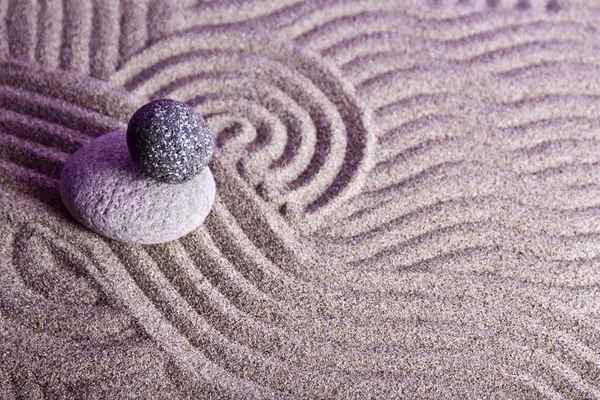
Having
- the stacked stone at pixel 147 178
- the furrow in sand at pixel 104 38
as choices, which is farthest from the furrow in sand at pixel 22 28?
the stacked stone at pixel 147 178

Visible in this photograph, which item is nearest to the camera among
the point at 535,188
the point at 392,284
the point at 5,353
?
the point at 5,353

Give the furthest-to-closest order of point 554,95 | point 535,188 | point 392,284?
point 554,95
point 535,188
point 392,284

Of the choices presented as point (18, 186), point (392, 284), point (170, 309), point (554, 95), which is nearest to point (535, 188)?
point (554, 95)

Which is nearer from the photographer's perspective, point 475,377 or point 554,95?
point 475,377

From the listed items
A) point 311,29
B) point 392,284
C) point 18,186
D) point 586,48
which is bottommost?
point 18,186

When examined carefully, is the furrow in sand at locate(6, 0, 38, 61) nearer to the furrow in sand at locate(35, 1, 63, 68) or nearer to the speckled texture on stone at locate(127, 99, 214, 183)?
the furrow in sand at locate(35, 1, 63, 68)

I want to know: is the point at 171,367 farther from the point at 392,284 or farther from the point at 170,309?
the point at 392,284

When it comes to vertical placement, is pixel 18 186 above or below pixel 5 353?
above

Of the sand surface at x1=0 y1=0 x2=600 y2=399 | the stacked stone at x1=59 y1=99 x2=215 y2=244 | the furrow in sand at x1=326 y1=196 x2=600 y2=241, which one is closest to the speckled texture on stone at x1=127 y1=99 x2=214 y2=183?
the stacked stone at x1=59 y1=99 x2=215 y2=244

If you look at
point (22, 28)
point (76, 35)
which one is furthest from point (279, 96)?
point (22, 28)
